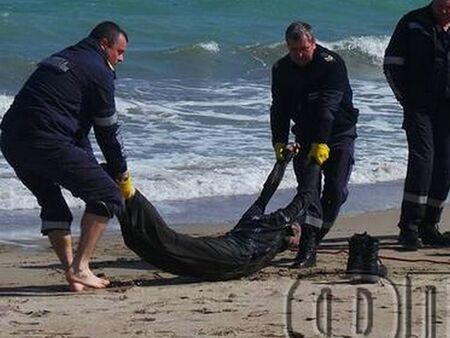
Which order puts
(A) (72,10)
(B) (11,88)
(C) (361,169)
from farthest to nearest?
(A) (72,10)
(B) (11,88)
(C) (361,169)

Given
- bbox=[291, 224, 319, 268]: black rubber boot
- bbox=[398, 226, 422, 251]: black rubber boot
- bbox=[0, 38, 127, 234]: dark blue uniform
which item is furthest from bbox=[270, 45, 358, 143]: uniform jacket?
bbox=[0, 38, 127, 234]: dark blue uniform

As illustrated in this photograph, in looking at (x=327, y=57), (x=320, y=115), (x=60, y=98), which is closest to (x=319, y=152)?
(x=320, y=115)

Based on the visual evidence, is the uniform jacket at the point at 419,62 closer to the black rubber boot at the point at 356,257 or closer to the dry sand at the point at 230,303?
the dry sand at the point at 230,303

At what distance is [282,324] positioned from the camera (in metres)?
6.90

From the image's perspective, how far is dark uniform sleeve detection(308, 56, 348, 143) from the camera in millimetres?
8516

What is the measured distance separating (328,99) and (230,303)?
1.71 meters

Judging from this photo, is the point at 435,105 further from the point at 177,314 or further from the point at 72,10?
the point at 72,10

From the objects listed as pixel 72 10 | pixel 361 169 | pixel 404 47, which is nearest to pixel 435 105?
pixel 404 47

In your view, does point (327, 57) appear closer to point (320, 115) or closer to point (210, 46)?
point (320, 115)

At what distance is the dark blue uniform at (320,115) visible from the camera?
855 cm

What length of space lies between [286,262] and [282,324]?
6.36ft

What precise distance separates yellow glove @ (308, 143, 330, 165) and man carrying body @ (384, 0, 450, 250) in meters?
0.98

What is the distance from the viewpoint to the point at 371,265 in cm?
804

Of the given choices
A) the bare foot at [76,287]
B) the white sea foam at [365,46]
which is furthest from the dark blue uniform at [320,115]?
the white sea foam at [365,46]
